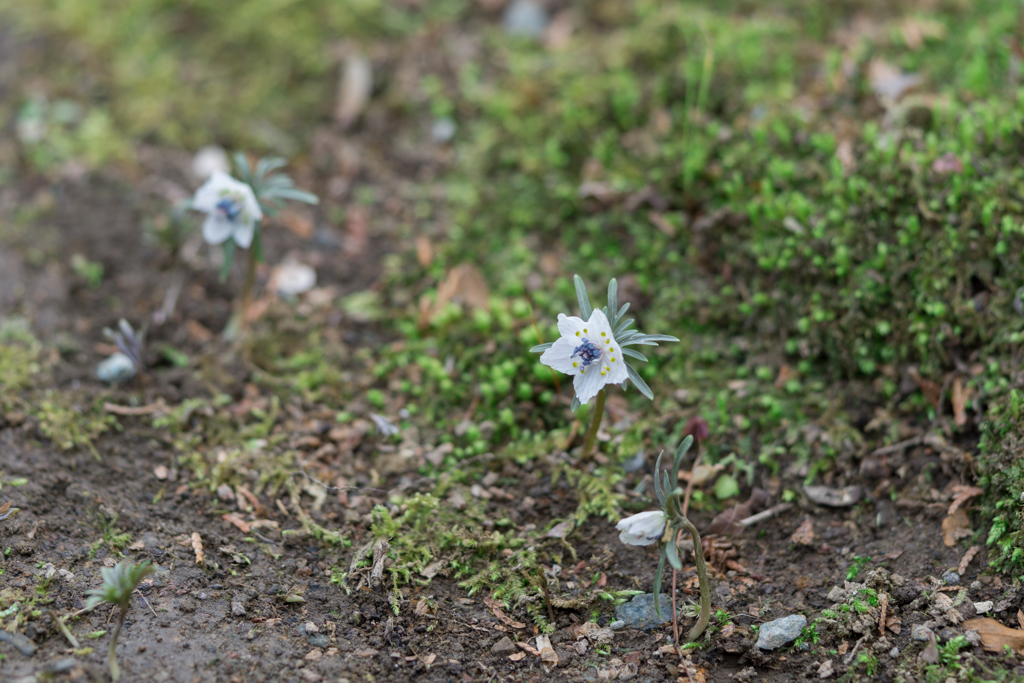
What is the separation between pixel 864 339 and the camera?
116 inches

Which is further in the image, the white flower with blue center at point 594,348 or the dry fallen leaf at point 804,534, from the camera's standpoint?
the dry fallen leaf at point 804,534

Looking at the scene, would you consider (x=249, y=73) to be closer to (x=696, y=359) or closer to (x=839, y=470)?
(x=696, y=359)

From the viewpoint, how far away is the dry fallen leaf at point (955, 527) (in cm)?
244

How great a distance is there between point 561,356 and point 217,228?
155 centimetres

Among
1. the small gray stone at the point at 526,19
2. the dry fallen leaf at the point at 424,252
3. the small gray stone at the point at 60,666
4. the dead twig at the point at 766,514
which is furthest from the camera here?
the small gray stone at the point at 526,19

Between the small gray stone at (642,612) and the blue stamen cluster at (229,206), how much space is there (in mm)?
2039

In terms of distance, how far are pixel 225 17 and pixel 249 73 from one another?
0.49 m

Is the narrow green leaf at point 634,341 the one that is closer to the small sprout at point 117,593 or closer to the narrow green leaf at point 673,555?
the narrow green leaf at point 673,555

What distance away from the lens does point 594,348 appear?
2.29 metres

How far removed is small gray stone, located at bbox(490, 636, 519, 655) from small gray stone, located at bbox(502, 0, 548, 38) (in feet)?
11.5

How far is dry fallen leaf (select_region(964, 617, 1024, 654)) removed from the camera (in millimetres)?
2074

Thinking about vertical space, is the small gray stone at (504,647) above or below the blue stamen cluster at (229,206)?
below

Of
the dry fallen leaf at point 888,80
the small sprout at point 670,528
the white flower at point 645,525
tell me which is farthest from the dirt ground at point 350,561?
the dry fallen leaf at point 888,80

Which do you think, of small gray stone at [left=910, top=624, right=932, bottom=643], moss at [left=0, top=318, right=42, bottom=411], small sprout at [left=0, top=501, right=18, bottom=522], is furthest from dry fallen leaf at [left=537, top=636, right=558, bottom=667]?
moss at [left=0, top=318, right=42, bottom=411]
